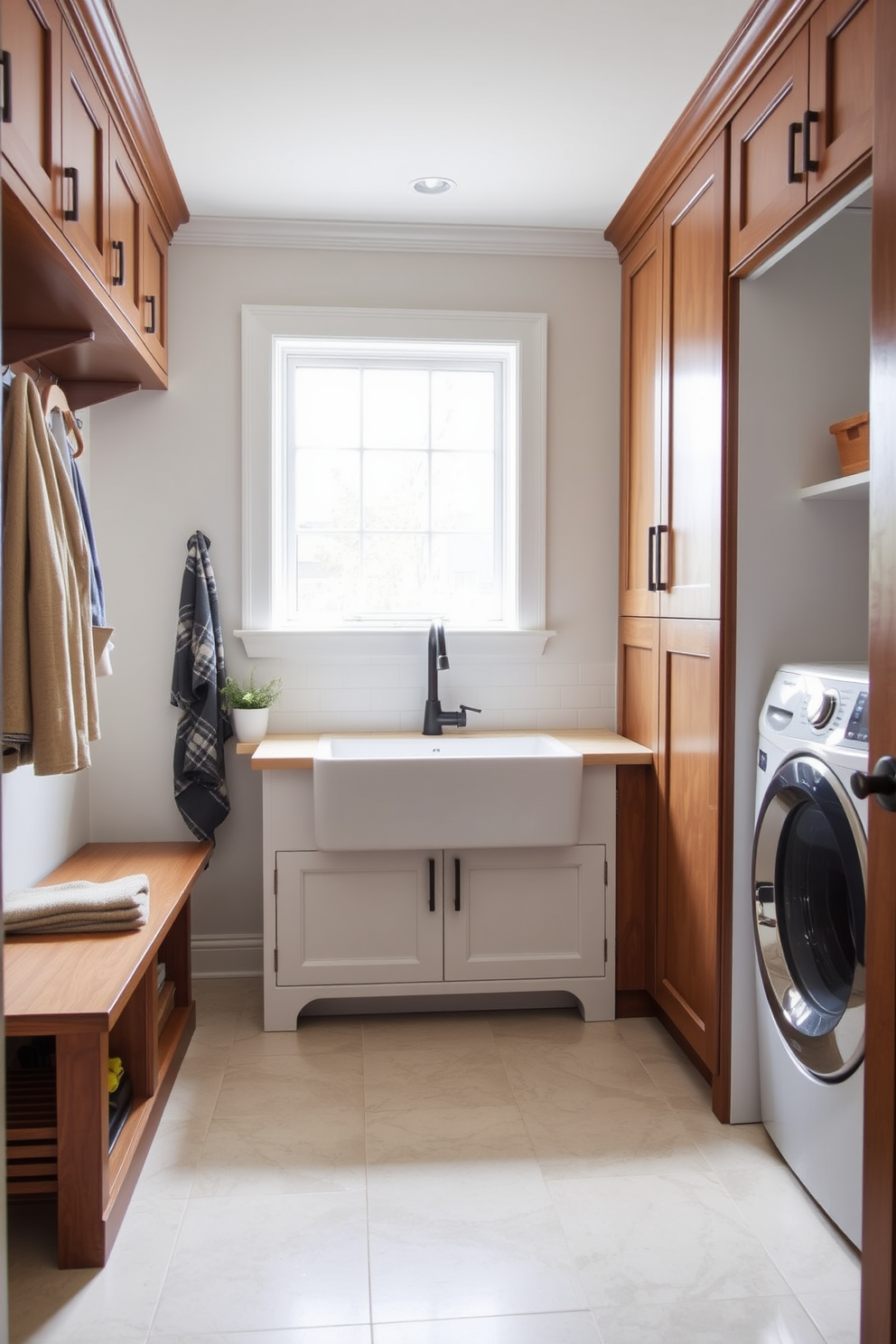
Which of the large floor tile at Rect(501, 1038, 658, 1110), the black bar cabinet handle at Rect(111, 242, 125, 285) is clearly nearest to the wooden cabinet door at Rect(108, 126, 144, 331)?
the black bar cabinet handle at Rect(111, 242, 125, 285)

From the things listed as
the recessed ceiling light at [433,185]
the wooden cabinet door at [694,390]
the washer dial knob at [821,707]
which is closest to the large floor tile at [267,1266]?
the washer dial knob at [821,707]

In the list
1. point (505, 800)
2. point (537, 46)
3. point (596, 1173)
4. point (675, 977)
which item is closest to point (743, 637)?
point (505, 800)

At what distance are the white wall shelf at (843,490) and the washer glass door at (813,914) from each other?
56cm

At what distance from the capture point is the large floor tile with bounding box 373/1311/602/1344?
5.36ft

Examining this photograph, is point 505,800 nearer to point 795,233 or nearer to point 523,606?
point 523,606

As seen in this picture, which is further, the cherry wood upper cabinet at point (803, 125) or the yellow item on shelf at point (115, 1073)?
the yellow item on shelf at point (115, 1073)

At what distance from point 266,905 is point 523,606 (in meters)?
1.27

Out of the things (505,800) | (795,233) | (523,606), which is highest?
(795,233)

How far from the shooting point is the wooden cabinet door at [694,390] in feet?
7.75

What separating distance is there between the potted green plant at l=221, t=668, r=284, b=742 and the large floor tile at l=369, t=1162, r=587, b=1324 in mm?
1384

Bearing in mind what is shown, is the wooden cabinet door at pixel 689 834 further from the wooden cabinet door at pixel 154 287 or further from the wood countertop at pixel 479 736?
the wooden cabinet door at pixel 154 287

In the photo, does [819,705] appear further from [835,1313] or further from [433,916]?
[433,916]

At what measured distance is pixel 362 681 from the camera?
3.31m

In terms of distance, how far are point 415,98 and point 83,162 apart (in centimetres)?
84
